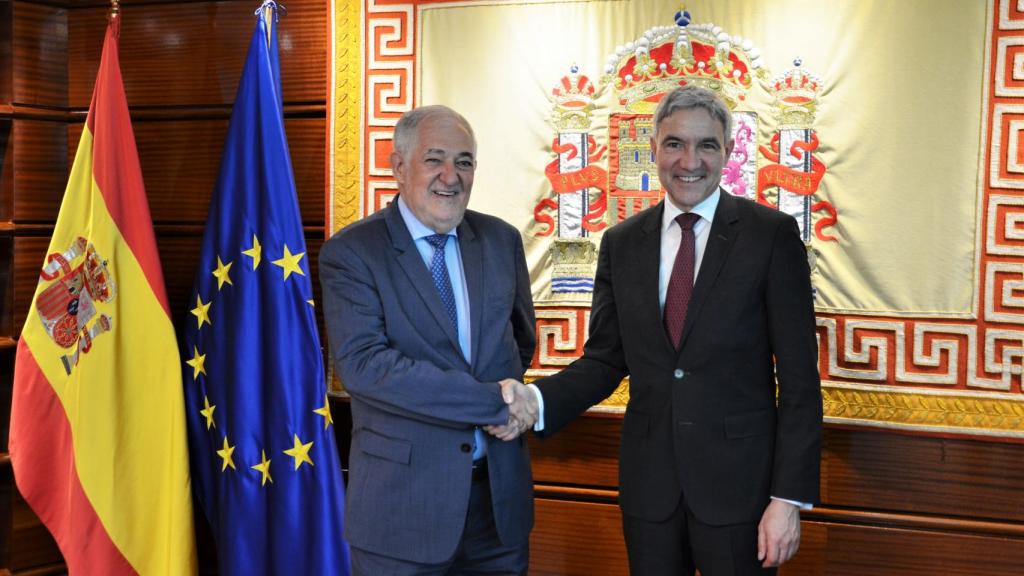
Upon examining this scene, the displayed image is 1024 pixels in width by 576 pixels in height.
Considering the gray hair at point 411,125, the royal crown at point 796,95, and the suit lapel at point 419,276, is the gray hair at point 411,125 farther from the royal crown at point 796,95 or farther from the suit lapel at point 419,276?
the royal crown at point 796,95

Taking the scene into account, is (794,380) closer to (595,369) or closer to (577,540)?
(595,369)

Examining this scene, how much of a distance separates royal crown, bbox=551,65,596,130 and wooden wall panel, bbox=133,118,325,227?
2.77ft

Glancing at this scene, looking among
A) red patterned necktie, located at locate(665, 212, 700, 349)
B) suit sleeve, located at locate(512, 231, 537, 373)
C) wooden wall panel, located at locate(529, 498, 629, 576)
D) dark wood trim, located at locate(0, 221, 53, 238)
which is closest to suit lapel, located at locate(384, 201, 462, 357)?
suit sleeve, located at locate(512, 231, 537, 373)

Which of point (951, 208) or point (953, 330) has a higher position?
point (951, 208)

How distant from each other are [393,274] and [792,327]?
0.88 metres

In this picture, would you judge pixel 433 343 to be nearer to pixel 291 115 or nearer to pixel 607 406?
pixel 607 406

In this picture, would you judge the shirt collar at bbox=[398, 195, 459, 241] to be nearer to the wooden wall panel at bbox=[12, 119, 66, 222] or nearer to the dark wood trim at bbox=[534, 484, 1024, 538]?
the dark wood trim at bbox=[534, 484, 1024, 538]

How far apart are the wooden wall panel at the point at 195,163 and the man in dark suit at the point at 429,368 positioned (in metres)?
1.10

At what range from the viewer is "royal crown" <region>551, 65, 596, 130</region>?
9.73 feet

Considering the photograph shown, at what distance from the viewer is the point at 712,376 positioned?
2096 millimetres

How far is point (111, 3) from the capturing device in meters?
3.32

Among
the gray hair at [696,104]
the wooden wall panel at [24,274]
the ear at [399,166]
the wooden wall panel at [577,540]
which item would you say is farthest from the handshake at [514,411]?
the wooden wall panel at [24,274]

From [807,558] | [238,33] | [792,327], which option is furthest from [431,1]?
[807,558]

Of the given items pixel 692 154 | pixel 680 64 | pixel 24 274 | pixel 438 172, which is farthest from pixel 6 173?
pixel 692 154
